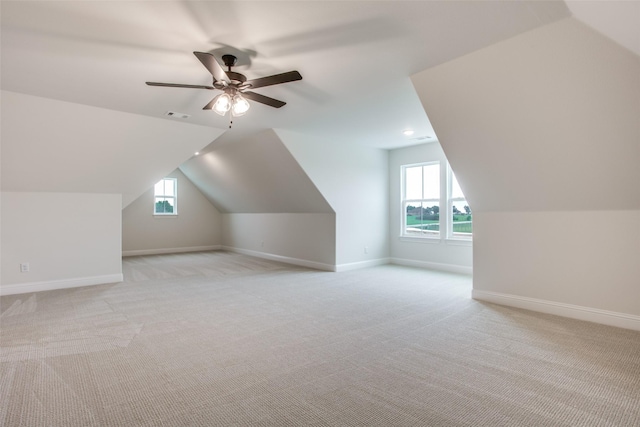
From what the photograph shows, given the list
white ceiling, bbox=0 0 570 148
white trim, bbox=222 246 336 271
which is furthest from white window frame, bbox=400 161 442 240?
white ceiling, bbox=0 0 570 148

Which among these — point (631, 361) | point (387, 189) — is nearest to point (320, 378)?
point (631, 361)

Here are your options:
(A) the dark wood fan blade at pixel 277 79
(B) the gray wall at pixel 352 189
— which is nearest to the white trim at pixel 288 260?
(B) the gray wall at pixel 352 189

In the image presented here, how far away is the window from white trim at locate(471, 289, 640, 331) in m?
7.86

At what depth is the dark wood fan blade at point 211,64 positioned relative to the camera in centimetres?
227

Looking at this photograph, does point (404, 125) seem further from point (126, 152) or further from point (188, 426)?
point (188, 426)

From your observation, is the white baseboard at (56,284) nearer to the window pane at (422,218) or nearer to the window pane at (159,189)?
the window pane at (159,189)

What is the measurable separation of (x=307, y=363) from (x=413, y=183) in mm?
5059

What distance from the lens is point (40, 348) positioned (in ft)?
9.34

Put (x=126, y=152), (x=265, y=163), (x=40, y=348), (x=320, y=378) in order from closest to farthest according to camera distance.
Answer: (x=320, y=378)
(x=40, y=348)
(x=126, y=152)
(x=265, y=163)

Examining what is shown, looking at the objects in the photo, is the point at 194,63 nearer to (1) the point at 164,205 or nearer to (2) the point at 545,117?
(2) the point at 545,117

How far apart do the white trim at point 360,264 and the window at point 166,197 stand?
535 cm

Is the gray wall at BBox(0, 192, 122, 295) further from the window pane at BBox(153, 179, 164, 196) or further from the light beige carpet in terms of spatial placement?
the window pane at BBox(153, 179, 164, 196)

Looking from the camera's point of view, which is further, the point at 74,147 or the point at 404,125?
the point at 404,125

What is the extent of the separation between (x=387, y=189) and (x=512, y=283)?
3531 mm
